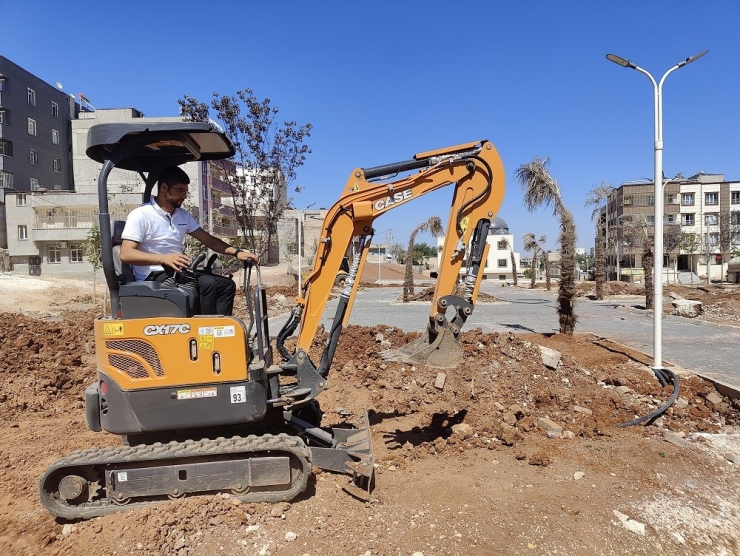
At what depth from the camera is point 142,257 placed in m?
4.38

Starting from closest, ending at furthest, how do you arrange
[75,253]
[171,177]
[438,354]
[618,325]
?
[171,177], [438,354], [618,325], [75,253]

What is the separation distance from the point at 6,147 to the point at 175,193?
57.6 m

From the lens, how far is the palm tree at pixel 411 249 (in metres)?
29.2

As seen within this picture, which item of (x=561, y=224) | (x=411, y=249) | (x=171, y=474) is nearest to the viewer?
(x=171, y=474)

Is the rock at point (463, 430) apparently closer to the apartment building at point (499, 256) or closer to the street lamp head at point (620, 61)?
the street lamp head at point (620, 61)

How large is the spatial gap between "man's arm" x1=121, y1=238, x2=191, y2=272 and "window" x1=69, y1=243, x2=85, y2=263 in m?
50.0

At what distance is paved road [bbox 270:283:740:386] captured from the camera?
446 inches

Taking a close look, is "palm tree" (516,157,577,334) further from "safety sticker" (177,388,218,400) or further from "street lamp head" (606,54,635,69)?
"safety sticker" (177,388,218,400)

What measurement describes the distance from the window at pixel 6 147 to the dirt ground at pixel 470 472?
50.4m

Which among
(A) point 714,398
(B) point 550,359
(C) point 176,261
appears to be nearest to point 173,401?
(C) point 176,261

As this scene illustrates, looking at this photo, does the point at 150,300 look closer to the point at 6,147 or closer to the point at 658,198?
the point at 658,198

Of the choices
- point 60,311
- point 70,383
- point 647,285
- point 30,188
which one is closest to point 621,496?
point 70,383

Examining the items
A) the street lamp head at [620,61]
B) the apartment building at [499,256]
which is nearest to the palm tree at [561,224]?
the street lamp head at [620,61]

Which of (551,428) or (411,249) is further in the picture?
(411,249)
